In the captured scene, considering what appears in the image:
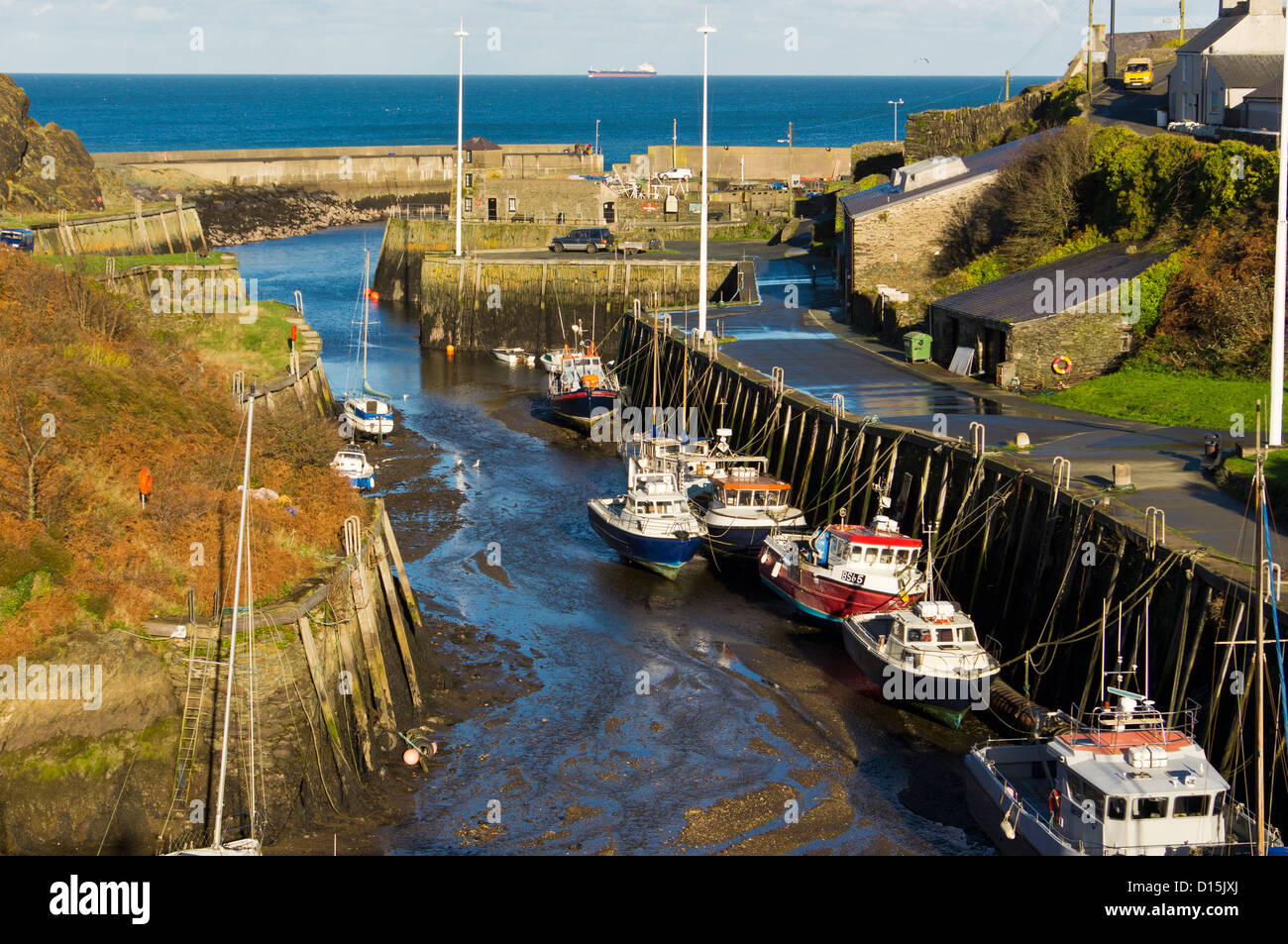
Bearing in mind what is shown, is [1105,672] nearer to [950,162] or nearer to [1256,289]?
[1256,289]

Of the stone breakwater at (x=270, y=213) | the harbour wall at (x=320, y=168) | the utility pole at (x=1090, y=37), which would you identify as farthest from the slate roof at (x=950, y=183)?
the stone breakwater at (x=270, y=213)

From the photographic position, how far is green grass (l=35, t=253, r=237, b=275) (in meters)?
52.2

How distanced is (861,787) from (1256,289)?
21401 mm

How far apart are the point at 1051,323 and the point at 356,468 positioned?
21.1 m

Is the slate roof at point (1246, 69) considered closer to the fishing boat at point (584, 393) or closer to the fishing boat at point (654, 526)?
the fishing boat at point (584, 393)

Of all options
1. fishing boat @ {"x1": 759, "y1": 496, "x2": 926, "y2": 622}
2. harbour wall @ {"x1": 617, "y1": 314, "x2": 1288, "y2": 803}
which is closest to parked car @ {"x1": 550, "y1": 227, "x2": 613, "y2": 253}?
harbour wall @ {"x1": 617, "y1": 314, "x2": 1288, "y2": 803}

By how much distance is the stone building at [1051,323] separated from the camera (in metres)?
41.4

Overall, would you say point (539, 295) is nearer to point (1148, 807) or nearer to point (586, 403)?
point (586, 403)

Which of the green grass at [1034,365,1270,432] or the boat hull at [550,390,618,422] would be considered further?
the boat hull at [550,390,618,422]

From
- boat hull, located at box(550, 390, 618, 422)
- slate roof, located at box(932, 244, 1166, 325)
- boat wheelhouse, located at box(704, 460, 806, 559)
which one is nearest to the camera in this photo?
boat wheelhouse, located at box(704, 460, 806, 559)

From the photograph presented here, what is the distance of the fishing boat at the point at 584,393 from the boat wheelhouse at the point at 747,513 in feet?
50.6

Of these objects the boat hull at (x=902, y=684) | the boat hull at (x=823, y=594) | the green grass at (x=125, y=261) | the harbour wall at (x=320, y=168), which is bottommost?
the boat hull at (x=902, y=684)

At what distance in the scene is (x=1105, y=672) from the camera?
24359 mm

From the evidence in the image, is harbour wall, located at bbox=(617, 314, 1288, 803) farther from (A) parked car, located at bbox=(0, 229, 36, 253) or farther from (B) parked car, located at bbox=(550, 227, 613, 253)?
(B) parked car, located at bbox=(550, 227, 613, 253)
